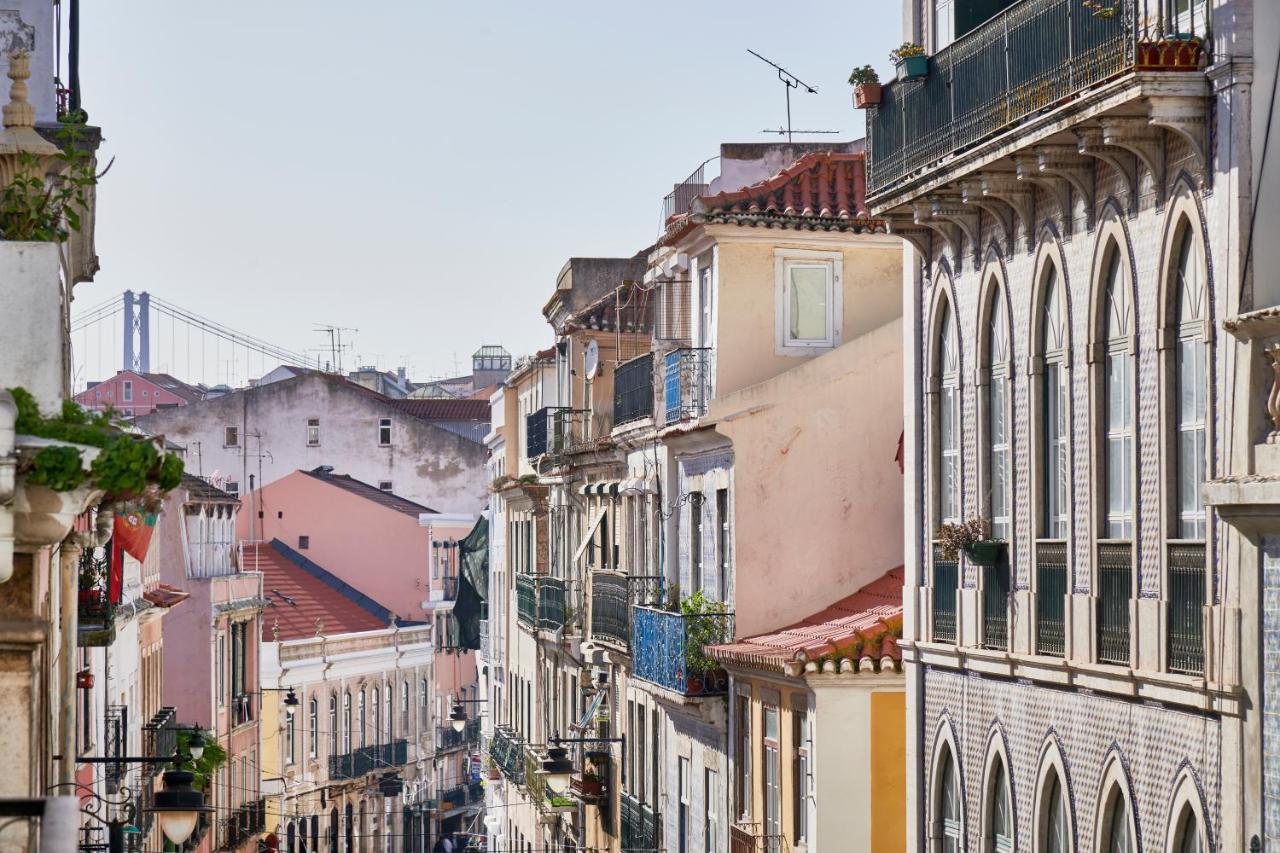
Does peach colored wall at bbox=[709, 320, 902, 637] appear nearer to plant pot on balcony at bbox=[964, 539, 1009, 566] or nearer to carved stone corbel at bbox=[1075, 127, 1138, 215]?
plant pot on balcony at bbox=[964, 539, 1009, 566]

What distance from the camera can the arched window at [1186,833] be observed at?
16.0 metres

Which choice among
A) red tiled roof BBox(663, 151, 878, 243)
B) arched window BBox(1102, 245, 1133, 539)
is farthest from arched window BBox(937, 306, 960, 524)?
red tiled roof BBox(663, 151, 878, 243)

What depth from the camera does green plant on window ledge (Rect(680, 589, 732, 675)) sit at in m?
29.0

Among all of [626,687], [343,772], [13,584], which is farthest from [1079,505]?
[343,772]

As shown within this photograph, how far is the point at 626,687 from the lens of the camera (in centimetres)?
3728

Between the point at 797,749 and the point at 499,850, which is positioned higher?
the point at 797,749

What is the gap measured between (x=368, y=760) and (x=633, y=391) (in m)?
37.1

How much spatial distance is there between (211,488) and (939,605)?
115 ft

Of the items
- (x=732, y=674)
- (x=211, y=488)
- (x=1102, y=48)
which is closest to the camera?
(x=1102, y=48)

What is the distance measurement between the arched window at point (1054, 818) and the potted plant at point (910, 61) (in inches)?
221

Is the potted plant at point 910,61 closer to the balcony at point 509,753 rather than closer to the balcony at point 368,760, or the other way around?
the balcony at point 509,753

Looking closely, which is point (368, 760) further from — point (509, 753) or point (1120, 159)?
point (1120, 159)

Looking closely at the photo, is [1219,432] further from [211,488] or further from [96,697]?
[211,488]

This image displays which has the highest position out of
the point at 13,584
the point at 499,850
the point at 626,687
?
the point at 13,584
